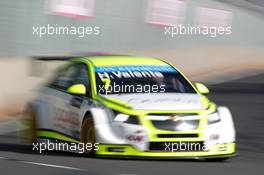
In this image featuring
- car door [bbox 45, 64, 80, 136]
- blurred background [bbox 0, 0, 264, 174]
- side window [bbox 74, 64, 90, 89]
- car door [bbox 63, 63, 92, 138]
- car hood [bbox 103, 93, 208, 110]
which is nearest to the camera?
car hood [bbox 103, 93, 208, 110]

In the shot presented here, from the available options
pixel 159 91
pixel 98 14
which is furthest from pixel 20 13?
pixel 159 91

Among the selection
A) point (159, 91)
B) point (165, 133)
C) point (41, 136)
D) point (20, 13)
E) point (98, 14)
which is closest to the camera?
point (165, 133)

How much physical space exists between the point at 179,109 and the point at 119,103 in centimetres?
75

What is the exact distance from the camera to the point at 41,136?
13070 mm

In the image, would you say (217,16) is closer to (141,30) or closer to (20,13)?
(141,30)

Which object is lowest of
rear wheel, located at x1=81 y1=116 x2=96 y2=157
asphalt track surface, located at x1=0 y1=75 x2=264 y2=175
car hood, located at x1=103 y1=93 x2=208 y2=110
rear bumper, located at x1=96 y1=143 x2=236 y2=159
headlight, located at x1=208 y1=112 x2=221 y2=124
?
asphalt track surface, located at x1=0 y1=75 x2=264 y2=175

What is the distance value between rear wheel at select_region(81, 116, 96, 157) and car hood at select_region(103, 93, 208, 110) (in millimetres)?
398

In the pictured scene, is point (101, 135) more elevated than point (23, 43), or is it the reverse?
point (23, 43)

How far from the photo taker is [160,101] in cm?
1123
